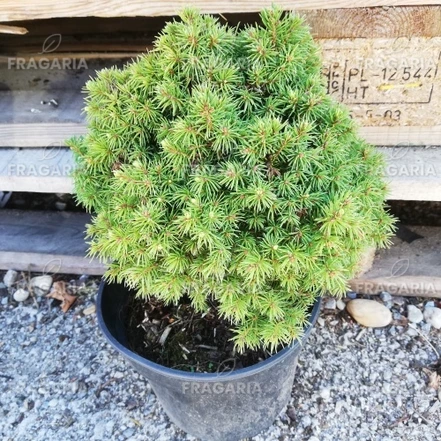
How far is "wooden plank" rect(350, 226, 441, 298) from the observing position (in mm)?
1897

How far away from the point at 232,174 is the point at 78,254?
1337 mm

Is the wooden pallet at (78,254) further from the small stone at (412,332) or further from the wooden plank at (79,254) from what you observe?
the small stone at (412,332)

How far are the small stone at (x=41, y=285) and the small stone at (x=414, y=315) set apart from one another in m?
1.57

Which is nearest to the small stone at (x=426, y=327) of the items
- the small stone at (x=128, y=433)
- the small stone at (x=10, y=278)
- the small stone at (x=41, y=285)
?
the small stone at (x=128, y=433)

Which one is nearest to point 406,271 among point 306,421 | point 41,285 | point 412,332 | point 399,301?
point 399,301

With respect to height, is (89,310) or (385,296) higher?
(385,296)

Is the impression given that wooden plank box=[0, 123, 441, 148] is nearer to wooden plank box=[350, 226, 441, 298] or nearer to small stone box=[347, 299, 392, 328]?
wooden plank box=[350, 226, 441, 298]

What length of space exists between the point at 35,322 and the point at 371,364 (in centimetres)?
139

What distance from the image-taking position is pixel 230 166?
968mm

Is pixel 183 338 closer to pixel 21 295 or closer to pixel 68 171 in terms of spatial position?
pixel 68 171

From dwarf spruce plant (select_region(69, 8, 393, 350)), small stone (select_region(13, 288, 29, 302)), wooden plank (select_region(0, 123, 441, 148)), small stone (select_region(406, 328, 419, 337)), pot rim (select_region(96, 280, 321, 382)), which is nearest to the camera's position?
dwarf spruce plant (select_region(69, 8, 393, 350))

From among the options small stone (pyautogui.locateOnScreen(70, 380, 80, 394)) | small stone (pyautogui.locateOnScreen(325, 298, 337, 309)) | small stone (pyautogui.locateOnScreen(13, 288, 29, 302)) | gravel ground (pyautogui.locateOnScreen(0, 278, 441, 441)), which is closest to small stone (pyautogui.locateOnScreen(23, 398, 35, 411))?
gravel ground (pyautogui.locateOnScreen(0, 278, 441, 441))

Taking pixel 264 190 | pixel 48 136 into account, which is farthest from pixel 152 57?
pixel 48 136

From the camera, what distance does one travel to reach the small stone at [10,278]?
2.17m
